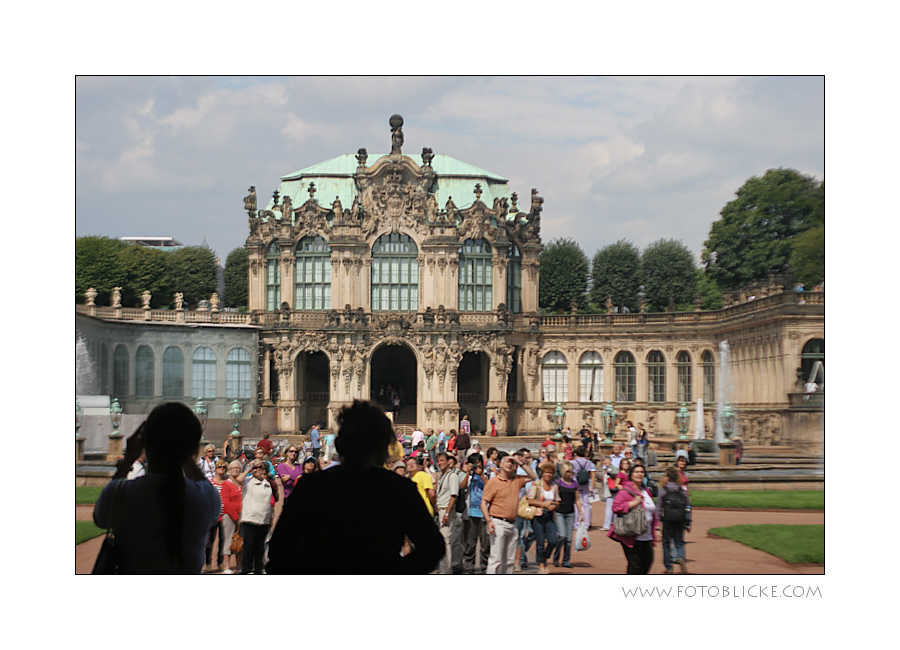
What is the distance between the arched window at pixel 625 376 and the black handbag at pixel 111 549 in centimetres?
4509

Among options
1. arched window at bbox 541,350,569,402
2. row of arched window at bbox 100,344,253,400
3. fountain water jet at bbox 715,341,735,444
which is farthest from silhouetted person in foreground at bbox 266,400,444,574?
arched window at bbox 541,350,569,402

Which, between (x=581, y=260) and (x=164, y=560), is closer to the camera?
(x=164, y=560)

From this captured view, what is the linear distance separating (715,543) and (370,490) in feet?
45.0

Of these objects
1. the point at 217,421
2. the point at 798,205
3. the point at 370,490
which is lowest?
the point at 217,421

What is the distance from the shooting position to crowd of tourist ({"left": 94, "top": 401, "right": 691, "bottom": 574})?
6551mm

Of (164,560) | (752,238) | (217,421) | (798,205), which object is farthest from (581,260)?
(164,560)

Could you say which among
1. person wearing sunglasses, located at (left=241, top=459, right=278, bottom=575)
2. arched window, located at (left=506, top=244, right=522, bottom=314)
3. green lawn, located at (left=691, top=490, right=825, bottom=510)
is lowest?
green lawn, located at (left=691, top=490, right=825, bottom=510)

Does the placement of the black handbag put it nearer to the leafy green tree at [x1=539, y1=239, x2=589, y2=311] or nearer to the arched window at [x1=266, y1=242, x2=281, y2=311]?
the arched window at [x1=266, y1=242, x2=281, y2=311]

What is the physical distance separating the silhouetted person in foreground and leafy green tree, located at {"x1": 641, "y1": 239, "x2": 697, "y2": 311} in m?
64.1

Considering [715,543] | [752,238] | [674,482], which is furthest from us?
[752,238]

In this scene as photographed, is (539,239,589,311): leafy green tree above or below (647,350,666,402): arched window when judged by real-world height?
above

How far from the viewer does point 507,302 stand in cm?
5256

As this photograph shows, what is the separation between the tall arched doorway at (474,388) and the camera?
5166cm

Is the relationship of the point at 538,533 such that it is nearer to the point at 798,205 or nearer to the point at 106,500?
the point at 106,500
